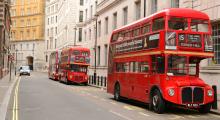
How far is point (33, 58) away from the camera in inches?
4921

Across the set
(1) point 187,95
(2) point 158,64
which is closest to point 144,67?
(2) point 158,64

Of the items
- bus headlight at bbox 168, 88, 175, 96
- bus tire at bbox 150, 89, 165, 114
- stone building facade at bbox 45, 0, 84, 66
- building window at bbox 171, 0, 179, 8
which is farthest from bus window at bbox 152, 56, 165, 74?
stone building facade at bbox 45, 0, 84, 66

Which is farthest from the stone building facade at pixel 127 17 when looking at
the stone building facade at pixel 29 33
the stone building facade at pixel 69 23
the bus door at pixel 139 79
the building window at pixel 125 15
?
the stone building facade at pixel 29 33

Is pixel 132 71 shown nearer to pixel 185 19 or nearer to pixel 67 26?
pixel 185 19

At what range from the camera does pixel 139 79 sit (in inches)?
742

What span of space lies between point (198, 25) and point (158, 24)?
65.1 inches

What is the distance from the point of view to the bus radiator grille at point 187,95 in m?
15.9

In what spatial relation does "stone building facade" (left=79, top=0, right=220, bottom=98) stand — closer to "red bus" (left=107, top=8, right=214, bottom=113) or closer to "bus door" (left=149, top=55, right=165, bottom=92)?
"red bus" (left=107, top=8, right=214, bottom=113)

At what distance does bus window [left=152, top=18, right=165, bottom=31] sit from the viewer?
1662 centimetres

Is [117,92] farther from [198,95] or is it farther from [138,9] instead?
[138,9]

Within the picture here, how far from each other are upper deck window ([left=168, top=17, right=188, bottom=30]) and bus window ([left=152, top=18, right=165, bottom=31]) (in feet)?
1.05

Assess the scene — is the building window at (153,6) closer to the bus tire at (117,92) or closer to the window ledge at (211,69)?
the window ledge at (211,69)

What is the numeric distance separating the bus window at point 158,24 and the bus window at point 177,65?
133 centimetres

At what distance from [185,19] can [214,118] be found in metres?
4.23
